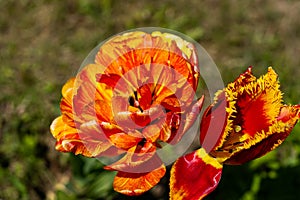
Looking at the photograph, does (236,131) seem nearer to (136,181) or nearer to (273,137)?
(273,137)

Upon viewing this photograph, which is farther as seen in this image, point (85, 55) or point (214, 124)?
point (85, 55)

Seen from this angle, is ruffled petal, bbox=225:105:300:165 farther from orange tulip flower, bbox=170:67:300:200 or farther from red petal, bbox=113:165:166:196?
red petal, bbox=113:165:166:196

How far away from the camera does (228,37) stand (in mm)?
2342

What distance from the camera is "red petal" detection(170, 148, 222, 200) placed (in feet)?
3.86

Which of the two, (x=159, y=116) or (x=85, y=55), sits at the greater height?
(x=159, y=116)

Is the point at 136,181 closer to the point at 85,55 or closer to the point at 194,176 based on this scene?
the point at 194,176

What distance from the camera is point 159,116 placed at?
3.81 feet

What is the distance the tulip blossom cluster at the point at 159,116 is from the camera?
1.17m

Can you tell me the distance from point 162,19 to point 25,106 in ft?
2.44

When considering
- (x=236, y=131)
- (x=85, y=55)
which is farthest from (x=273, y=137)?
(x=85, y=55)

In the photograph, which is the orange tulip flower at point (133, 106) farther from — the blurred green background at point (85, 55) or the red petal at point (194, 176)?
the blurred green background at point (85, 55)

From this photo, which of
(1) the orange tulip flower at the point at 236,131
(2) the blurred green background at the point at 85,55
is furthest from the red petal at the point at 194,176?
(2) the blurred green background at the point at 85,55

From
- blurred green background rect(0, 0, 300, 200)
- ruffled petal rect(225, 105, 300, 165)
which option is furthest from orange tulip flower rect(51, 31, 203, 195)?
blurred green background rect(0, 0, 300, 200)

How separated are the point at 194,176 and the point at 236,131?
153 mm
